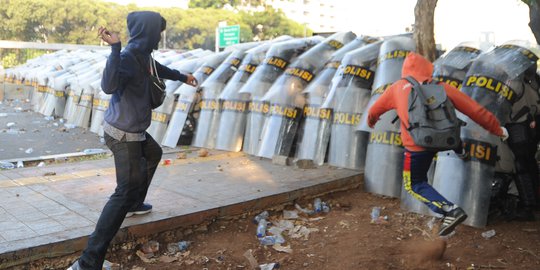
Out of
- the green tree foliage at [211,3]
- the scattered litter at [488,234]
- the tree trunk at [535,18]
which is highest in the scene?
the green tree foliage at [211,3]

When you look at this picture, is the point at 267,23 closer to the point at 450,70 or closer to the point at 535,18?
the point at 450,70

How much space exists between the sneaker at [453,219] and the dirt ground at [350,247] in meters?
0.15

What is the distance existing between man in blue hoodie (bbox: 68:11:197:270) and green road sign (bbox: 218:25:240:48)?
95.6 feet

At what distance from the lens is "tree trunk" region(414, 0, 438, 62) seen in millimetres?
5812

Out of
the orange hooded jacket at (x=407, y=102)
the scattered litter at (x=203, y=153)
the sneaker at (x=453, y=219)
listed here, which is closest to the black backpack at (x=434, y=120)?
the orange hooded jacket at (x=407, y=102)

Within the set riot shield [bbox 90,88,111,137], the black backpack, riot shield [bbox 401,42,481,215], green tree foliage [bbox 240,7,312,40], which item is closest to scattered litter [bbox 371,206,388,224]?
riot shield [bbox 401,42,481,215]

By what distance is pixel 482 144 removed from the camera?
4.23 meters

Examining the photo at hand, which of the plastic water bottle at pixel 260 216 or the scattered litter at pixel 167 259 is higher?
the plastic water bottle at pixel 260 216

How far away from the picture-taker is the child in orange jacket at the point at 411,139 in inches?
134

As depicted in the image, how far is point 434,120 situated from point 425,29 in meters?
2.85

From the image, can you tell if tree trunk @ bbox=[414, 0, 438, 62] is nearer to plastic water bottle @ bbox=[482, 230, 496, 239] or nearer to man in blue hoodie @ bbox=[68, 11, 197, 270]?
plastic water bottle @ bbox=[482, 230, 496, 239]

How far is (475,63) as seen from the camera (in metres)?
4.60

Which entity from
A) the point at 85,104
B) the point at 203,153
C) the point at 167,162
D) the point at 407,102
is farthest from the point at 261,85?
the point at 85,104

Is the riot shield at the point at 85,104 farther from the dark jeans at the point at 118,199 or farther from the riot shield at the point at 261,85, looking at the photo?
the dark jeans at the point at 118,199
